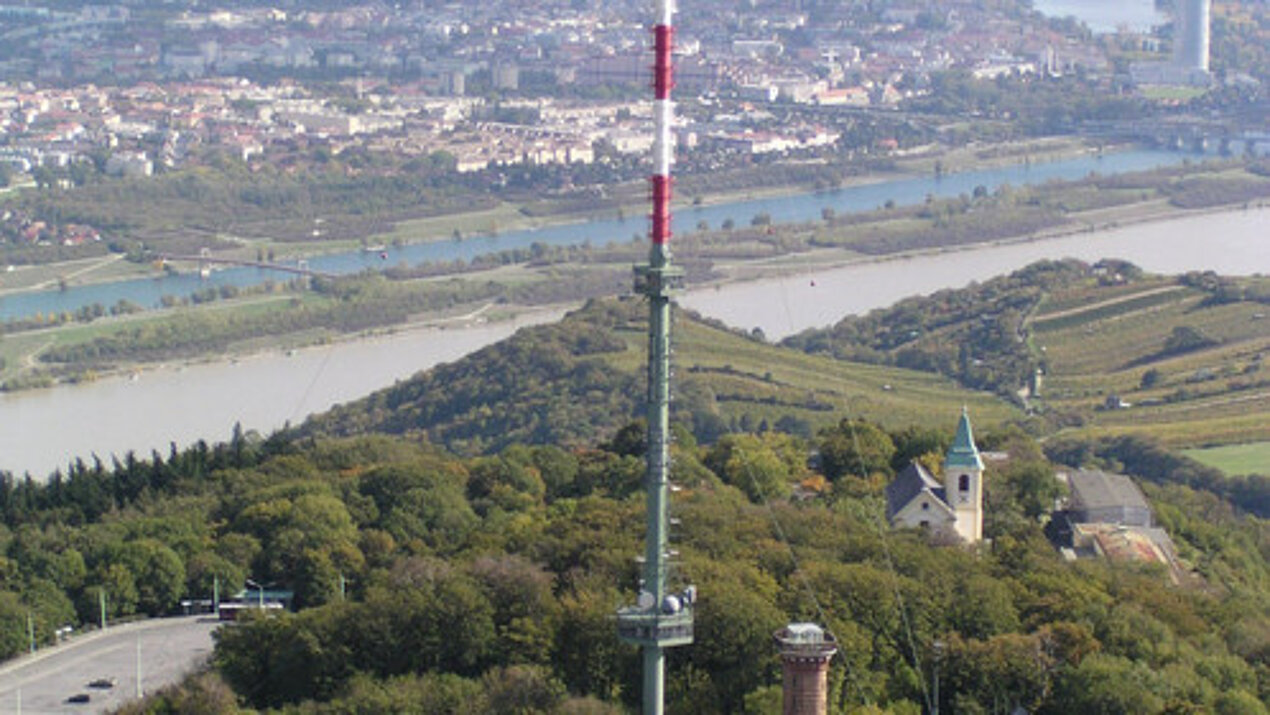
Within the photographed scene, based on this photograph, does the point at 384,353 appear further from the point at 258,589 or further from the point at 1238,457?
the point at 258,589

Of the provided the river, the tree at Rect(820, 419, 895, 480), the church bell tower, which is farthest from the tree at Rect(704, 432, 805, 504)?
the river

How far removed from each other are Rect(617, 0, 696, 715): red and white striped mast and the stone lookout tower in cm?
51

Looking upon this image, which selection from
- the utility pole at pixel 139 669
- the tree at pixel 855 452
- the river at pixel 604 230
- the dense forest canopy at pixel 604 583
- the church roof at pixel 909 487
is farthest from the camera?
the river at pixel 604 230

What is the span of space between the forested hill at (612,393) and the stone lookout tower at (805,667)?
1549 cm

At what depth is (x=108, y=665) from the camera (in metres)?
18.2

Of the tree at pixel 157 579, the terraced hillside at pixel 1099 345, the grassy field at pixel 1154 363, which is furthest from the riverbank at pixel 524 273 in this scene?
the tree at pixel 157 579

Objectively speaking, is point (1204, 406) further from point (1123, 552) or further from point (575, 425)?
point (1123, 552)

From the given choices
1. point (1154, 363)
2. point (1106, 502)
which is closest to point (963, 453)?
point (1106, 502)

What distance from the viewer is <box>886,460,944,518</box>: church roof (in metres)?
19.7

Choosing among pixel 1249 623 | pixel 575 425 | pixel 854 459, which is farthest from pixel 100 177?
pixel 1249 623

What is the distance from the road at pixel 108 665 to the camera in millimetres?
17453

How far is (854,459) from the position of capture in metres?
22.0

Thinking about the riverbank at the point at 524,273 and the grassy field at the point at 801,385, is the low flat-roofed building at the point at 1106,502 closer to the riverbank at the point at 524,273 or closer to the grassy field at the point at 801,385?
the grassy field at the point at 801,385

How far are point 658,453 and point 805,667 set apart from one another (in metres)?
1.30
